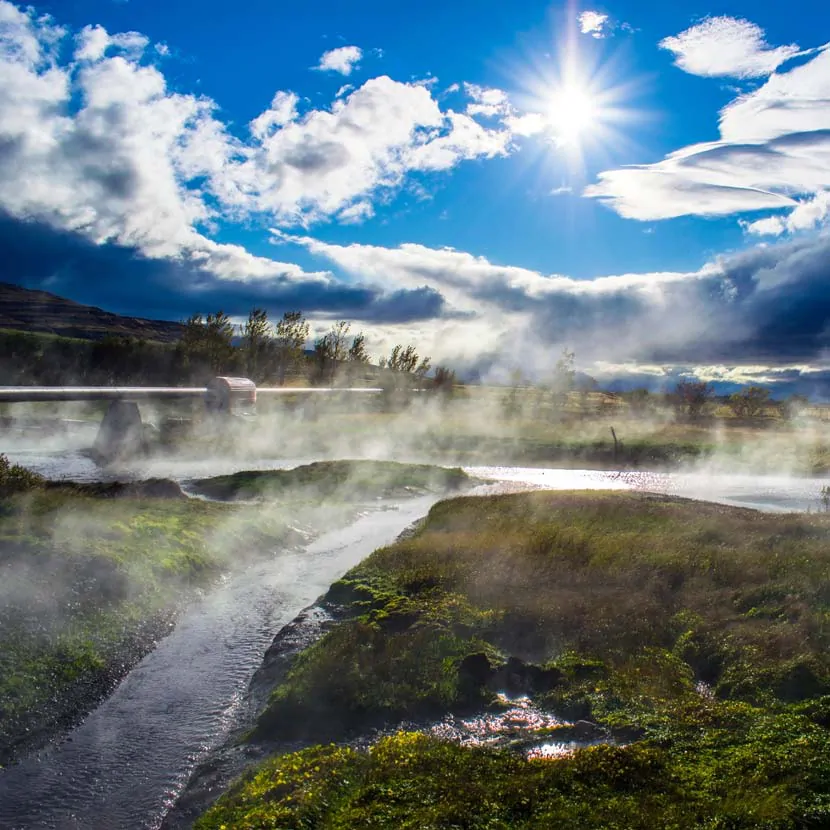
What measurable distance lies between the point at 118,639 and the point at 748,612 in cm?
1441

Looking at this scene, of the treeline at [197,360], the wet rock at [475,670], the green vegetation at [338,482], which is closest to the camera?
the wet rock at [475,670]

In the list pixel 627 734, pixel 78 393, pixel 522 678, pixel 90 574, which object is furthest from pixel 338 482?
pixel 627 734

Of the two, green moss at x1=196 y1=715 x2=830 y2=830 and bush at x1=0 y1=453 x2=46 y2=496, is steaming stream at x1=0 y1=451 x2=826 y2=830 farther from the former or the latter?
bush at x1=0 y1=453 x2=46 y2=496

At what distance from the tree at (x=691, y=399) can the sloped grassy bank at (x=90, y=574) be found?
8979 centimetres

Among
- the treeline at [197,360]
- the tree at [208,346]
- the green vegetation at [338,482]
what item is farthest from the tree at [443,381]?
the green vegetation at [338,482]

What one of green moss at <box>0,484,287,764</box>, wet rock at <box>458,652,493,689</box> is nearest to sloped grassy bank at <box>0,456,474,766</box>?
green moss at <box>0,484,287,764</box>

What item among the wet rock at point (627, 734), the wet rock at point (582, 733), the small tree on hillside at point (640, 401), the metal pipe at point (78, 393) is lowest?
the wet rock at point (582, 733)

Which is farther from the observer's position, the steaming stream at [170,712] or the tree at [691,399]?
the tree at [691,399]

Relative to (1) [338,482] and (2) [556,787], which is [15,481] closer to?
(1) [338,482]

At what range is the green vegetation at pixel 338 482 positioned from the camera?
36344 millimetres

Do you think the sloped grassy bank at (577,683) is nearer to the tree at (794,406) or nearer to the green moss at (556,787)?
the green moss at (556,787)

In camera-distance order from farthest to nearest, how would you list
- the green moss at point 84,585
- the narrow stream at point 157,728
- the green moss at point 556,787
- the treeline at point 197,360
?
the treeline at point 197,360
the green moss at point 84,585
the narrow stream at point 157,728
the green moss at point 556,787

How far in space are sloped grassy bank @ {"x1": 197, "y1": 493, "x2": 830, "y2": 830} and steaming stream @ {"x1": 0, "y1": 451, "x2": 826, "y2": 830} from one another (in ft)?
4.39

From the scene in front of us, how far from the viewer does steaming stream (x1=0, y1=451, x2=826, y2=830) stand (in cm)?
977
